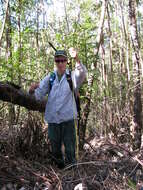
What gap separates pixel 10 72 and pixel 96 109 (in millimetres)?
2802

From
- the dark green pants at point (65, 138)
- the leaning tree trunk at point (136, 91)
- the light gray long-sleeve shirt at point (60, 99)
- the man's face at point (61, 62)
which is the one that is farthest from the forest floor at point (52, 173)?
the leaning tree trunk at point (136, 91)

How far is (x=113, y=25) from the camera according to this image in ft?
40.1

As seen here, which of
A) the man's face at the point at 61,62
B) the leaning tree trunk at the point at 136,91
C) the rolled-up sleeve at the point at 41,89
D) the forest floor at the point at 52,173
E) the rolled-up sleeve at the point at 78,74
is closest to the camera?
the forest floor at the point at 52,173

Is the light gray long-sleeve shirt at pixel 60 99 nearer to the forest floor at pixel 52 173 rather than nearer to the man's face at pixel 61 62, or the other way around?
the man's face at pixel 61 62

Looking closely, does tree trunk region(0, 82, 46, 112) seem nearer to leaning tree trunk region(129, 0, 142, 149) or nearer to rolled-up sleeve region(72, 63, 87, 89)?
rolled-up sleeve region(72, 63, 87, 89)

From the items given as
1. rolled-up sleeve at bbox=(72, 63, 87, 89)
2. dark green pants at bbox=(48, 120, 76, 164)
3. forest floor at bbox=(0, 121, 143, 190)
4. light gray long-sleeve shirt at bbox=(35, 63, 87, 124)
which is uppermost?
rolled-up sleeve at bbox=(72, 63, 87, 89)

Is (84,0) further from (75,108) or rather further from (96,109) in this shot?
(75,108)

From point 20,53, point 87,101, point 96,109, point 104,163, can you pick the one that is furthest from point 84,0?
point 104,163

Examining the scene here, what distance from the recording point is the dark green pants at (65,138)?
11.1 feet

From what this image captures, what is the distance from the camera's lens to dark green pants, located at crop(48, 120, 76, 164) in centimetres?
338

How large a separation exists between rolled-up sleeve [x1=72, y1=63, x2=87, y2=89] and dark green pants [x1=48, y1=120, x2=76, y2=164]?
1.75 ft

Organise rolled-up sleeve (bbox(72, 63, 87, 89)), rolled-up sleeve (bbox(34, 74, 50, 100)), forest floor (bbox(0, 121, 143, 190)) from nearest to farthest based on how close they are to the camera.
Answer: forest floor (bbox(0, 121, 143, 190)) < rolled-up sleeve (bbox(72, 63, 87, 89)) < rolled-up sleeve (bbox(34, 74, 50, 100))

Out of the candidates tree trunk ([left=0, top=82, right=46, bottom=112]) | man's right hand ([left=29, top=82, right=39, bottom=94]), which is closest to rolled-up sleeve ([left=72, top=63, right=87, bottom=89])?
man's right hand ([left=29, top=82, right=39, bottom=94])

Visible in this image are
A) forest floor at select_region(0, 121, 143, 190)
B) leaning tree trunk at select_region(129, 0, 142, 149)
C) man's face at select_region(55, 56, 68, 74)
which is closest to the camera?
forest floor at select_region(0, 121, 143, 190)
